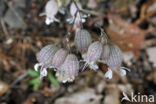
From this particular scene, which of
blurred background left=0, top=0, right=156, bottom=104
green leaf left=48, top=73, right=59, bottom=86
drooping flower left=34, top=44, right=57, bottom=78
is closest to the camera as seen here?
drooping flower left=34, top=44, right=57, bottom=78

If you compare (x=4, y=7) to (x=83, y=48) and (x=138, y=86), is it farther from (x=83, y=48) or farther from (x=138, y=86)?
(x=138, y=86)

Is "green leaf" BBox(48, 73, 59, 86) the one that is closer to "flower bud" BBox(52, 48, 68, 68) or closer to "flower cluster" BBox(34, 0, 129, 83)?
"flower cluster" BBox(34, 0, 129, 83)

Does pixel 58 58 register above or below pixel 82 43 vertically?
below

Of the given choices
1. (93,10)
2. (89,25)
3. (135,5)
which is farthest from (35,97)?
(135,5)

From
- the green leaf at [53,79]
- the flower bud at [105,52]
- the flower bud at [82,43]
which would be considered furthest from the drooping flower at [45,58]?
the green leaf at [53,79]

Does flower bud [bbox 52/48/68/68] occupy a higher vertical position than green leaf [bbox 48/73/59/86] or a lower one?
higher

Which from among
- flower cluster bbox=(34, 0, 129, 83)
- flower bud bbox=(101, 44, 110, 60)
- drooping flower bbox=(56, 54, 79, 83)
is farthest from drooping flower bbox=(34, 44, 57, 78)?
flower bud bbox=(101, 44, 110, 60)

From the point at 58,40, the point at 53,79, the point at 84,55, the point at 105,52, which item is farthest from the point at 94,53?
the point at 58,40

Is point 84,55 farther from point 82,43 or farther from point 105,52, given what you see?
point 105,52

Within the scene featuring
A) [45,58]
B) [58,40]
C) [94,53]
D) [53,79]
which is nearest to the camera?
[94,53]
